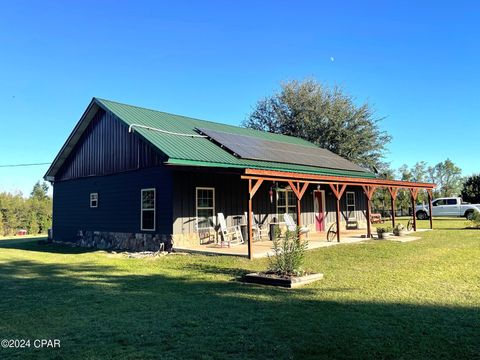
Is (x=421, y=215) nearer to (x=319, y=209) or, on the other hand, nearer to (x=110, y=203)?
(x=319, y=209)

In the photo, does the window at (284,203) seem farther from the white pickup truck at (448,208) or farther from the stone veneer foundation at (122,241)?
the white pickup truck at (448,208)

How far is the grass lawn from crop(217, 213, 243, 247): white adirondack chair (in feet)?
9.79

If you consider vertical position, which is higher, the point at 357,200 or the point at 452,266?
the point at 357,200

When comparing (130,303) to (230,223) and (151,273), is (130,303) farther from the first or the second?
(230,223)

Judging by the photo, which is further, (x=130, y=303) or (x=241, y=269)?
(x=241, y=269)

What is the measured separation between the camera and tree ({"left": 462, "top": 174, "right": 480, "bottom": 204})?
34.5 m

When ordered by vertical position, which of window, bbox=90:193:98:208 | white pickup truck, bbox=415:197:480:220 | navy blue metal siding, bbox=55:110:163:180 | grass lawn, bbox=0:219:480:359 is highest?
navy blue metal siding, bbox=55:110:163:180

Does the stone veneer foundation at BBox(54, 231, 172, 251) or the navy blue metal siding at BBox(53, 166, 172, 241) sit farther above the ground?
the navy blue metal siding at BBox(53, 166, 172, 241)

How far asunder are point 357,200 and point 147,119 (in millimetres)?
12906

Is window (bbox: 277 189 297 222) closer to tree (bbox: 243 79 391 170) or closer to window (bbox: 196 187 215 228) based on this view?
window (bbox: 196 187 215 228)

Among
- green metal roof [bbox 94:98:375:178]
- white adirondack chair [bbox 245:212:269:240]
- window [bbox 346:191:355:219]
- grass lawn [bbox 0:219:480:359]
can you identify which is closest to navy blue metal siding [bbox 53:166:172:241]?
green metal roof [bbox 94:98:375:178]

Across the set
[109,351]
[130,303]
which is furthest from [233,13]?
[109,351]

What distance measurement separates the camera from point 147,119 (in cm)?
1450

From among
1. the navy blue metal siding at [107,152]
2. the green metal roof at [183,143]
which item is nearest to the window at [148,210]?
the navy blue metal siding at [107,152]
